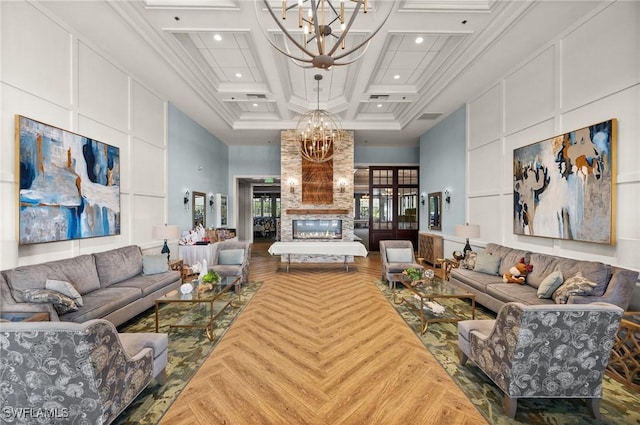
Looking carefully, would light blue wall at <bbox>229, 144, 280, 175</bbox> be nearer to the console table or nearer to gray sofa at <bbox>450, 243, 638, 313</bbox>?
the console table

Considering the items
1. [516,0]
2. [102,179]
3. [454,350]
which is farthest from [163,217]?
[516,0]

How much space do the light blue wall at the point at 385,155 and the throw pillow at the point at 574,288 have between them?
6972mm

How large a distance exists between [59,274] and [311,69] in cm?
496

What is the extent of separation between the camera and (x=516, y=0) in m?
3.04

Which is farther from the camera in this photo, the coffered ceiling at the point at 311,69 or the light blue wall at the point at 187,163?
the light blue wall at the point at 187,163

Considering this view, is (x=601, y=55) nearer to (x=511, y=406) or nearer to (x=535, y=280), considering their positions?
(x=535, y=280)

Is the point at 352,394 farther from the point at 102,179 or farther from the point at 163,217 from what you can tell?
the point at 163,217

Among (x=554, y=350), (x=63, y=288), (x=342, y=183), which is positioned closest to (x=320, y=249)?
(x=342, y=183)

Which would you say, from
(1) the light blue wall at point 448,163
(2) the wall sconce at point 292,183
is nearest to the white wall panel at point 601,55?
(1) the light blue wall at point 448,163

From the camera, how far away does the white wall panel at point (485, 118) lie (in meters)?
4.79

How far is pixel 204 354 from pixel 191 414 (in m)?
0.85

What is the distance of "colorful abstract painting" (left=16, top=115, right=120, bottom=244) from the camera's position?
2809 millimetres

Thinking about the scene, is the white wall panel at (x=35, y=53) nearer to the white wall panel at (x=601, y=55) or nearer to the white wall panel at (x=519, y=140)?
the white wall panel at (x=601, y=55)

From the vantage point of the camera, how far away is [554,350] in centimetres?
175
